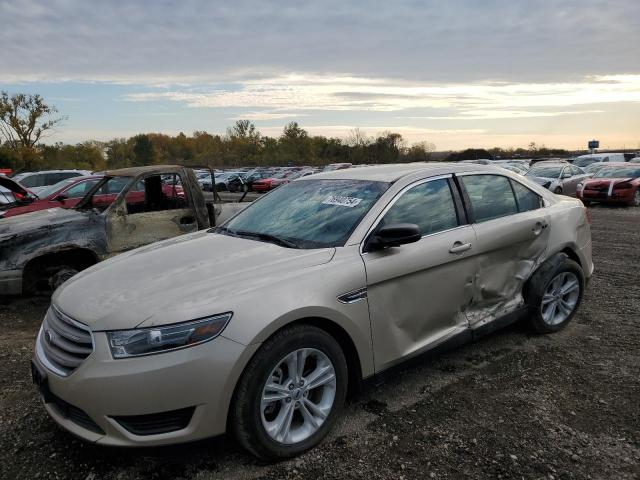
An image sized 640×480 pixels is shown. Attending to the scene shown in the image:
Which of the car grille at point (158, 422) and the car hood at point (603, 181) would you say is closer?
the car grille at point (158, 422)

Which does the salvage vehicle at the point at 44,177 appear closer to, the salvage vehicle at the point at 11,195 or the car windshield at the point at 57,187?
the car windshield at the point at 57,187

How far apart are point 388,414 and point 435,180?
177 cm

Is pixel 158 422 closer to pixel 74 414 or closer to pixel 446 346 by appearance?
pixel 74 414

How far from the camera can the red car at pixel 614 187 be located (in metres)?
15.8

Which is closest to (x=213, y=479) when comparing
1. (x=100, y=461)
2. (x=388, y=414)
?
(x=100, y=461)

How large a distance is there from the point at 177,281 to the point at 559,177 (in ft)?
59.0

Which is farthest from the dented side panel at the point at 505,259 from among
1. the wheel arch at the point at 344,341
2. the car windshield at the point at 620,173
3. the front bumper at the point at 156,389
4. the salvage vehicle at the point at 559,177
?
the car windshield at the point at 620,173

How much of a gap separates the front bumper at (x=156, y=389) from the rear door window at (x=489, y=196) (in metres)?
2.28

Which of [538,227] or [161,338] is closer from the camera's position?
[161,338]

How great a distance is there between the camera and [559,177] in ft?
58.9

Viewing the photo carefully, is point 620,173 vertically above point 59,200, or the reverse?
point 59,200

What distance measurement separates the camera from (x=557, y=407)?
3.36 meters

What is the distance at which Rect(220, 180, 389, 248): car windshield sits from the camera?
11.0 ft

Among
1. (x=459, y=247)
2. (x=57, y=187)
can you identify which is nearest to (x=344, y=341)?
(x=459, y=247)
